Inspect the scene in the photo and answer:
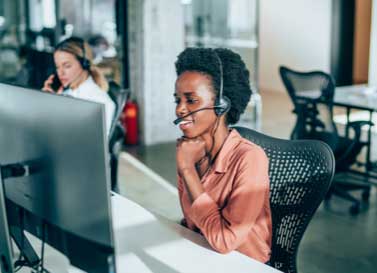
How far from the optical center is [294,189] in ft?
6.19

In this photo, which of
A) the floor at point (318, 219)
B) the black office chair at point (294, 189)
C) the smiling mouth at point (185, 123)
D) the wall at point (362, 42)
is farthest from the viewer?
the wall at point (362, 42)

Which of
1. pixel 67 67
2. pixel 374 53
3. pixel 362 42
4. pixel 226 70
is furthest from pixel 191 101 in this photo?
pixel 362 42

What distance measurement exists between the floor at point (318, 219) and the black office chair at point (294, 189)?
4.35 ft

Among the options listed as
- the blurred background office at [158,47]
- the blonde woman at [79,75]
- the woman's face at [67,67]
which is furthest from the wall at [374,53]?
the woman's face at [67,67]

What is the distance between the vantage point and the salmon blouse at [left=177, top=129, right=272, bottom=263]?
1633mm

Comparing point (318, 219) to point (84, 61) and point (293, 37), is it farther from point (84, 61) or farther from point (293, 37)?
point (293, 37)

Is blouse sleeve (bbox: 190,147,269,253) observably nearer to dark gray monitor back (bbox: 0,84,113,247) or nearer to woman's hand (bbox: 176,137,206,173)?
woman's hand (bbox: 176,137,206,173)

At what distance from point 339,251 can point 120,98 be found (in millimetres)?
1556

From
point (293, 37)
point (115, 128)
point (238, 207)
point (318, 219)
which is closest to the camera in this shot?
point (238, 207)

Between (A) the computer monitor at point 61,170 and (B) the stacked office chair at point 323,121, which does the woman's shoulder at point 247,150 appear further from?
(B) the stacked office chair at point 323,121

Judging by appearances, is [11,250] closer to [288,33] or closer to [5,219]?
[5,219]

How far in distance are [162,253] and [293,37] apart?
8.21 metres

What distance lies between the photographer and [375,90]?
458cm

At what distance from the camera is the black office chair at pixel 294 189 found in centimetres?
183
